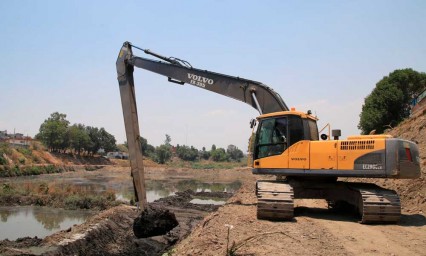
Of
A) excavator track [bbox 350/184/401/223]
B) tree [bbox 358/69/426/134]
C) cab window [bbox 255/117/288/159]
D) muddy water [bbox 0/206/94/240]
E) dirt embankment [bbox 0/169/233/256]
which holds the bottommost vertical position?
muddy water [bbox 0/206/94/240]

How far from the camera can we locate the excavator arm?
11.9m

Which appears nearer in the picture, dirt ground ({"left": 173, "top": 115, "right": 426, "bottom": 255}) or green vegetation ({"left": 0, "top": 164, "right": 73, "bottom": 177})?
dirt ground ({"left": 173, "top": 115, "right": 426, "bottom": 255})

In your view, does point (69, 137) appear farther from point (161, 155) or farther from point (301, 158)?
point (301, 158)

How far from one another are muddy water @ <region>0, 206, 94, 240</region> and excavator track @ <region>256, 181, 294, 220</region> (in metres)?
13.2

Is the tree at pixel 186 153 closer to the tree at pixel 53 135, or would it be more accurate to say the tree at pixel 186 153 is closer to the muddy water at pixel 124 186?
the tree at pixel 53 135

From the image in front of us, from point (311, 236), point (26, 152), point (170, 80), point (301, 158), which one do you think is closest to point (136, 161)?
point (170, 80)

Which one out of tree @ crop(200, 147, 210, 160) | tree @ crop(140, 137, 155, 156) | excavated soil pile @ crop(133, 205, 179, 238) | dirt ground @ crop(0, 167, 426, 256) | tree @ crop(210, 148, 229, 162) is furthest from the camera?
tree @ crop(200, 147, 210, 160)

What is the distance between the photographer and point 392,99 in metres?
38.1

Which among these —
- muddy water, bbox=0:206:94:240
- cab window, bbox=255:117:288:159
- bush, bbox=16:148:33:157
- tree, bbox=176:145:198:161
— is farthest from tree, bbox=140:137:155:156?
cab window, bbox=255:117:288:159

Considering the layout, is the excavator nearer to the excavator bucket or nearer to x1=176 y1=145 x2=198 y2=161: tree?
the excavator bucket

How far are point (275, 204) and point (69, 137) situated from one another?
89.7m

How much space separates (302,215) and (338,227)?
6.28ft

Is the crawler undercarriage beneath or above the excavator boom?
beneath

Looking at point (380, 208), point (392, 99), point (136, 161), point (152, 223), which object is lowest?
point (152, 223)
